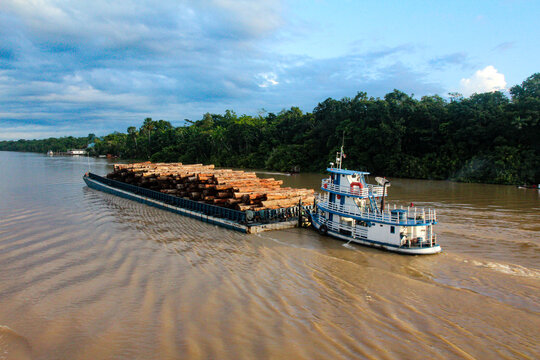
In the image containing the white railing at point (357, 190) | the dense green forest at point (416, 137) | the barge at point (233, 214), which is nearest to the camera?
the white railing at point (357, 190)

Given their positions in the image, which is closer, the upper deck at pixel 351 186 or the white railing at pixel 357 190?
the white railing at pixel 357 190

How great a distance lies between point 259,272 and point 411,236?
24.6 feet

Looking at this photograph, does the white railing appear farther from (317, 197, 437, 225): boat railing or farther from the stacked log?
the stacked log

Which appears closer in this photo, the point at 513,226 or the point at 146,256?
the point at 146,256

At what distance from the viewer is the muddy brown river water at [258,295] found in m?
7.84

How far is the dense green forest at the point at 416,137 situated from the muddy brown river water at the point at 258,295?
101 feet

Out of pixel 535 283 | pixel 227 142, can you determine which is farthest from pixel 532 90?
pixel 227 142

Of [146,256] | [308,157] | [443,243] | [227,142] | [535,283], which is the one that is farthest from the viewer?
[227,142]

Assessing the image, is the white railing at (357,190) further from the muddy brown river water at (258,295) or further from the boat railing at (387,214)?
the muddy brown river water at (258,295)

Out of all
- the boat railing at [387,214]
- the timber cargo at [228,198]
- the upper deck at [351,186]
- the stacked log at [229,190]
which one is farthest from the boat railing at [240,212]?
the upper deck at [351,186]

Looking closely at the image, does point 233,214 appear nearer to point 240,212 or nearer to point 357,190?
point 240,212

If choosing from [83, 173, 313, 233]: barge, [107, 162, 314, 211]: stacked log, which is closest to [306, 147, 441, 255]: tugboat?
[83, 173, 313, 233]: barge

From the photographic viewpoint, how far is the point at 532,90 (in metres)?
45.9

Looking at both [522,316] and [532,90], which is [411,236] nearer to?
[522,316]
